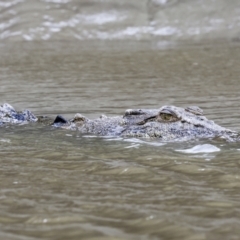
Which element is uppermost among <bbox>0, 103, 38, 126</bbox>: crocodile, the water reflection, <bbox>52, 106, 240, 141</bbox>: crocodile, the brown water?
the water reflection

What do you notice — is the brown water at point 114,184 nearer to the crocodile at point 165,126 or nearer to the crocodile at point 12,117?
the crocodile at point 165,126

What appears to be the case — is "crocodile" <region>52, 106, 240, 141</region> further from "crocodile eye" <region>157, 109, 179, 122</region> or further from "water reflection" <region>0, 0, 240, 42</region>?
"water reflection" <region>0, 0, 240, 42</region>

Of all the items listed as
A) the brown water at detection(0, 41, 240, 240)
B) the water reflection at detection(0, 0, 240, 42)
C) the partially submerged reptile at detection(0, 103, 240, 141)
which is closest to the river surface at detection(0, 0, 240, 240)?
the brown water at detection(0, 41, 240, 240)

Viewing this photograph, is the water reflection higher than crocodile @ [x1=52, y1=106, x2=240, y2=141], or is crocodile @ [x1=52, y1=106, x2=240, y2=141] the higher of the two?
the water reflection

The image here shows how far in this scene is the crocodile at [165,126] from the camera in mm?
9234

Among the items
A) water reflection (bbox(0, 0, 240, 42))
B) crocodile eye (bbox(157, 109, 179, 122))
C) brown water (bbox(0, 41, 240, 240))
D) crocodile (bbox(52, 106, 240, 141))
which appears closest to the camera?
brown water (bbox(0, 41, 240, 240))

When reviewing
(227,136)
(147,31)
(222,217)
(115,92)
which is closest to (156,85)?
(115,92)

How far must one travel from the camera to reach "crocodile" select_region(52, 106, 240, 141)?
30.3ft

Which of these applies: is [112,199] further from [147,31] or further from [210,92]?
[147,31]

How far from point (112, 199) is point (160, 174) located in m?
1.24

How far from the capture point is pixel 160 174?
22.2ft

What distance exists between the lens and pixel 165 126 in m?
9.48

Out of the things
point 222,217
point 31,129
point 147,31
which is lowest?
point 222,217

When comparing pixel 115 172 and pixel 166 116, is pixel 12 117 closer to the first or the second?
pixel 166 116
